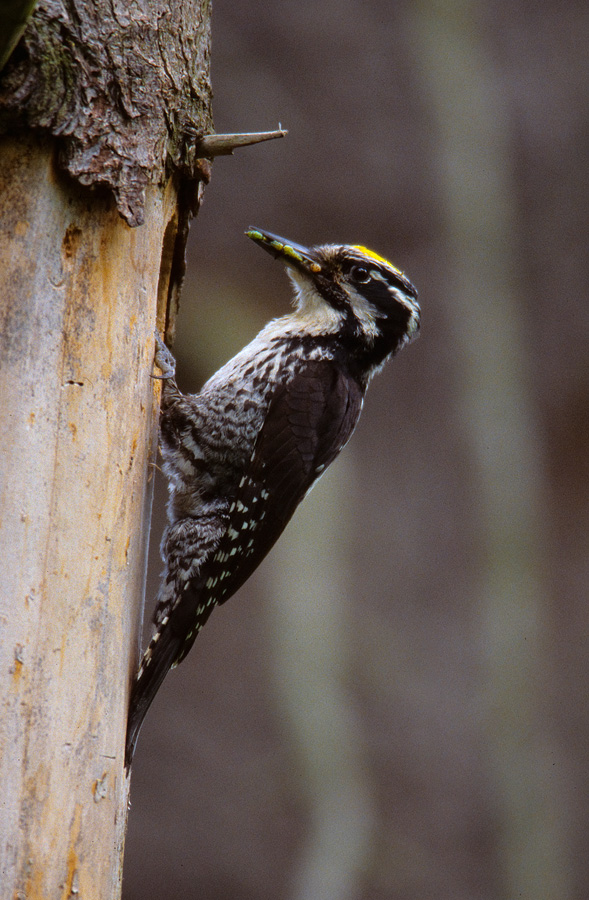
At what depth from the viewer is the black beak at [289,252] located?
296cm

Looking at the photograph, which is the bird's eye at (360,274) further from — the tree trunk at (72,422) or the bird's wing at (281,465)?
the tree trunk at (72,422)

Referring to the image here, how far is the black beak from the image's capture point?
2963 millimetres

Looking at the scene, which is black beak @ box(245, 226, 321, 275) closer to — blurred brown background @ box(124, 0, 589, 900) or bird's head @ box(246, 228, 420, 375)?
bird's head @ box(246, 228, 420, 375)

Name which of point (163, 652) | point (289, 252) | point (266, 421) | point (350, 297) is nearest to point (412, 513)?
point (350, 297)

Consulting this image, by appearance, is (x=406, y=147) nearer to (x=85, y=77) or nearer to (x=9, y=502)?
(x=85, y=77)

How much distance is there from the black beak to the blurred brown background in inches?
100

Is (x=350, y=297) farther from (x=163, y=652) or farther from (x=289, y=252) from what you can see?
(x=163, y=652)

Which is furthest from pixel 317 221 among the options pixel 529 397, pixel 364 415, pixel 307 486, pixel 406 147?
pixel 307 486

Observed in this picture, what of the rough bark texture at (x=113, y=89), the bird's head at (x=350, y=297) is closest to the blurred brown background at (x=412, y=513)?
the bird's head at (x=350, y=297)

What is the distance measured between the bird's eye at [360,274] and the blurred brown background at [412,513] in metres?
2.55

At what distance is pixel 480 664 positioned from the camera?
5656 millimetres

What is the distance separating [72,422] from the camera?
1903 millimetres

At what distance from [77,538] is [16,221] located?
62 centimetres

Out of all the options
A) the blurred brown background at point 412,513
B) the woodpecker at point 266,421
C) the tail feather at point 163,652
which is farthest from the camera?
the blurred brown background at point 412,513
